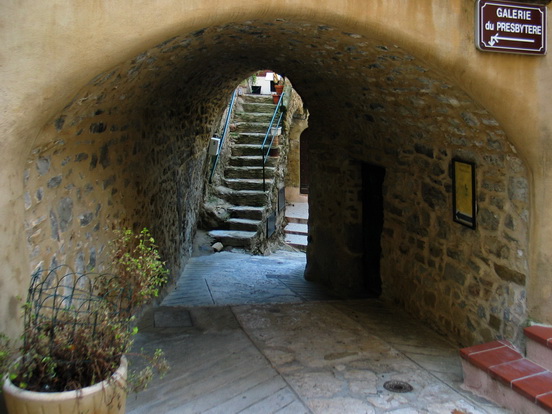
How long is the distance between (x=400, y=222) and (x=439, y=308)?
3.30 feet

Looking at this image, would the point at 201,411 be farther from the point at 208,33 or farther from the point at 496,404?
the point at 208,33

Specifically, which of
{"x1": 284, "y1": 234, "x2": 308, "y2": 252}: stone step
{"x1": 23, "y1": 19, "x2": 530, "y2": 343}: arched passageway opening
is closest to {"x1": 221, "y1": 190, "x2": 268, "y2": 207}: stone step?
{"x1": 284, "y1": 234, "x2": 308, "y2": 252}: stone step

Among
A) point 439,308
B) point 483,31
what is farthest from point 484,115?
point 439,308

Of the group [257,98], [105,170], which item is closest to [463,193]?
[105,170]

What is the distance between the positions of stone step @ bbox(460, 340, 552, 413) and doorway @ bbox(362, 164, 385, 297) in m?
2.66

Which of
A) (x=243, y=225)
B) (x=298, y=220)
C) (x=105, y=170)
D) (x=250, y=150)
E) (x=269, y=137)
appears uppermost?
(x=269, y=137)

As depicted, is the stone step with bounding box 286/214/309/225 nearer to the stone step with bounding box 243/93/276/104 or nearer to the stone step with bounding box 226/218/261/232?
the stone step with bounding box 243/93/276/104

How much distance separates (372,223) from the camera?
270 inches

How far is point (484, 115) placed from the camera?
3994 mm

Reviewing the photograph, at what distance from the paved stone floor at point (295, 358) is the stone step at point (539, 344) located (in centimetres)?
47

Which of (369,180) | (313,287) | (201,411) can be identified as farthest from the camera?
(313,287)

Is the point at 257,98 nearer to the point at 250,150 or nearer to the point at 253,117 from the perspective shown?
the point at 253,117

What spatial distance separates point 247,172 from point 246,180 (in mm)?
260

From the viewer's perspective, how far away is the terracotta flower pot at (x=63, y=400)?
2662 millimetres
